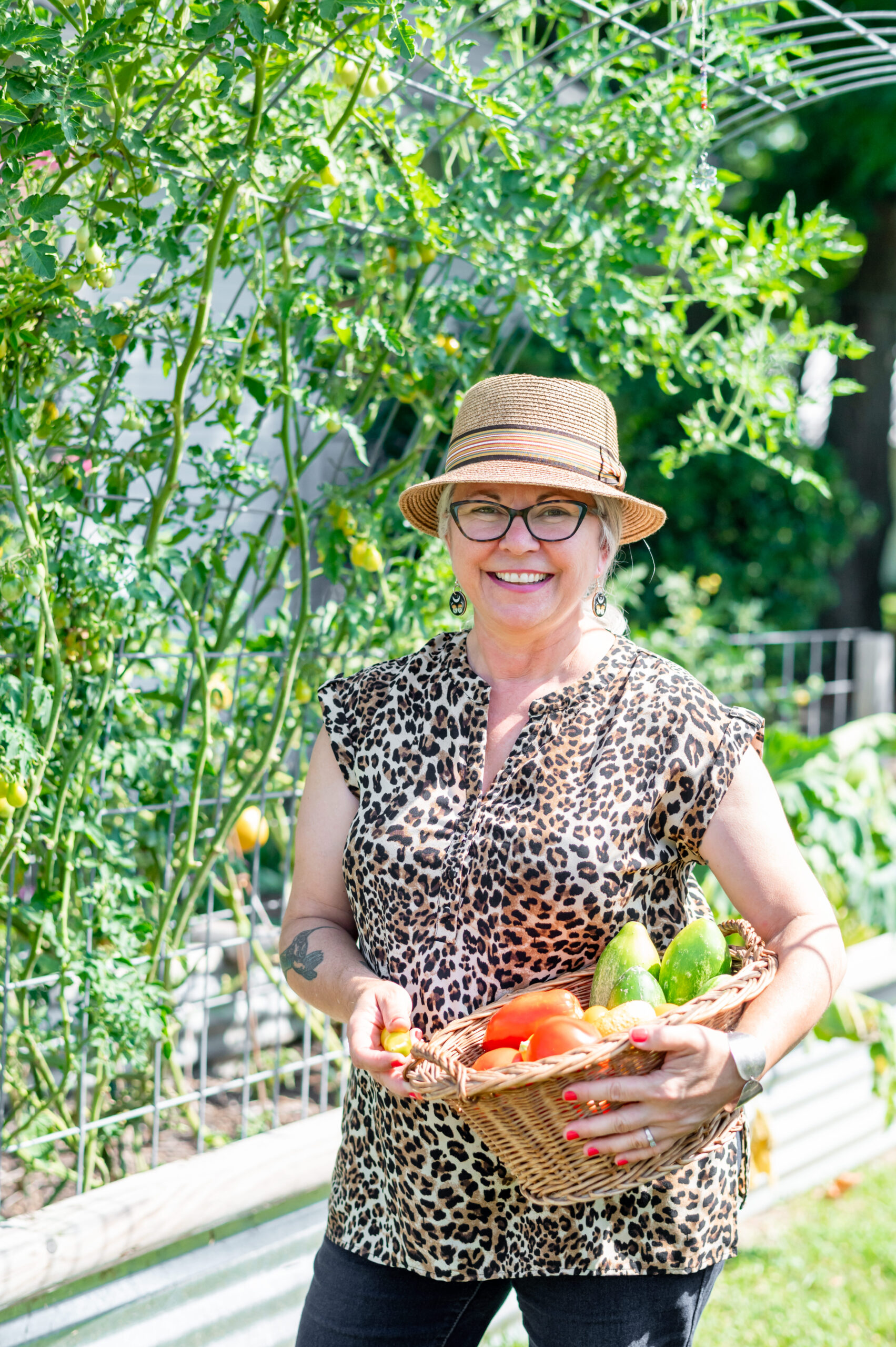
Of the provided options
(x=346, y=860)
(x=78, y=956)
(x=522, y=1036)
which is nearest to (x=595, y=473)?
(x=346, y=860)

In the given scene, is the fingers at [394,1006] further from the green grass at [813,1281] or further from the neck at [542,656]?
the green grass at [813,1281]

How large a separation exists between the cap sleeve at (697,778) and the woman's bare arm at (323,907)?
0.45 metres

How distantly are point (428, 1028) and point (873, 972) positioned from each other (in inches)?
112

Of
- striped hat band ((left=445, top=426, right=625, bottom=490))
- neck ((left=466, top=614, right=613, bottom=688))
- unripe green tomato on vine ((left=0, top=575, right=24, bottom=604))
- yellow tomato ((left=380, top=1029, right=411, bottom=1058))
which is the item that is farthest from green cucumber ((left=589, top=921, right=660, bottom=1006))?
unripe green tomato on vine ((left=0, top=575, right=24, bottom=604))

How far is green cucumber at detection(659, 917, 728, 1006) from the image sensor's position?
1447mm

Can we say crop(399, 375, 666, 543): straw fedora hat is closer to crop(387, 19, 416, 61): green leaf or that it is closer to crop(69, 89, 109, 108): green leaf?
crop(387, 19, 416, 61): green leaf

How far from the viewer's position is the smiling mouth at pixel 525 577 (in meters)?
1.62

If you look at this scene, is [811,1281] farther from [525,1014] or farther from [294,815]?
[525,1014]

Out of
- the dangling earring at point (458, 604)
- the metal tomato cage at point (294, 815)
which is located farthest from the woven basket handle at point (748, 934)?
the metal tomato cage at point (294, 815)

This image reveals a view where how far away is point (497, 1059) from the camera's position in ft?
4.40

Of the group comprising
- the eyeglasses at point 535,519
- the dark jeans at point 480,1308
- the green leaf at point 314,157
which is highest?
the green leaf at point 314,157

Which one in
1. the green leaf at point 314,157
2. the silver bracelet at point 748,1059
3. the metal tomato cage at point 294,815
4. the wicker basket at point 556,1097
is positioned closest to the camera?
the wicker basket at point 556,1097

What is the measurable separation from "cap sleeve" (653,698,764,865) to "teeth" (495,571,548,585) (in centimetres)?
28

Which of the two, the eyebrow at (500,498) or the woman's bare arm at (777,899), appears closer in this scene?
the woman's bare arm at (777,899)
